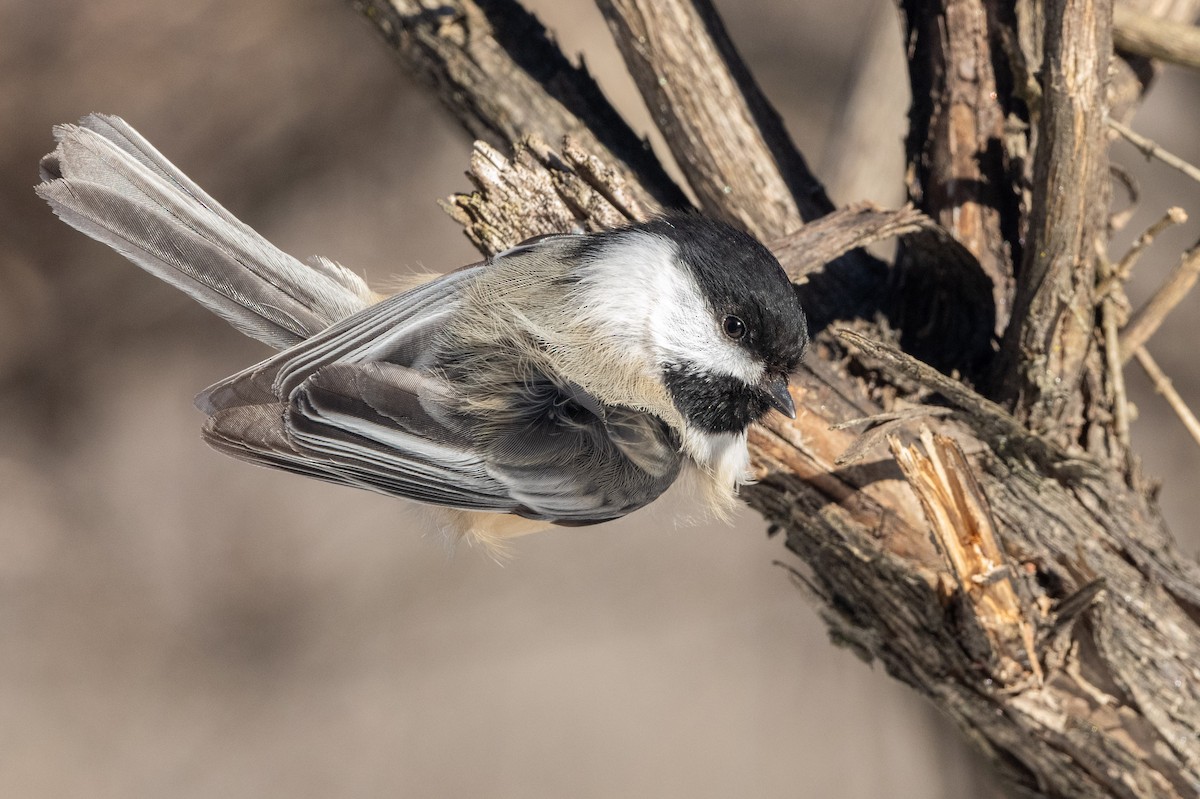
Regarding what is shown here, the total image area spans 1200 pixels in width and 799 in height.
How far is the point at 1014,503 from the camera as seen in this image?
132 centimetres

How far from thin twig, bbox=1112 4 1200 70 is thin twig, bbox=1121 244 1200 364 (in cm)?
32

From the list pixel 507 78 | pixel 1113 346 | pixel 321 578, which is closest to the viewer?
pixel 1113 346

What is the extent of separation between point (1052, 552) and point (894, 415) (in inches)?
11.5

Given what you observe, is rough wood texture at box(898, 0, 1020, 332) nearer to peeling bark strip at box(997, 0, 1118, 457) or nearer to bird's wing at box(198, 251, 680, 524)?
peeling bark strip at box(997, 0, 1118, 457)

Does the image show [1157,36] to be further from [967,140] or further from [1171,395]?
[1171,395]

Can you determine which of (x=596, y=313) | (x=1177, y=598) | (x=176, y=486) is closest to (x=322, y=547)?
(x=176, y=486)

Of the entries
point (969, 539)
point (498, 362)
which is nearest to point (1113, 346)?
point (969, 539)

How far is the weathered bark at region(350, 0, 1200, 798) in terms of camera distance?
1239 millimetres

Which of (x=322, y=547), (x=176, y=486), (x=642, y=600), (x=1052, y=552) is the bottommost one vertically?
(x=642, y=600)

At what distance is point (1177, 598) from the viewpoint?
1.34 metres

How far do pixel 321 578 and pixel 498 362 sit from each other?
1617mm

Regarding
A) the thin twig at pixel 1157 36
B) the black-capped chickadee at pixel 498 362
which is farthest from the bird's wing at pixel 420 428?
the thin twig at pixel 1157 36

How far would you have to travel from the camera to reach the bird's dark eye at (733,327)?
1.26 metres

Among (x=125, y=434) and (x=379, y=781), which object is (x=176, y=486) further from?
(x=379, y=781)
